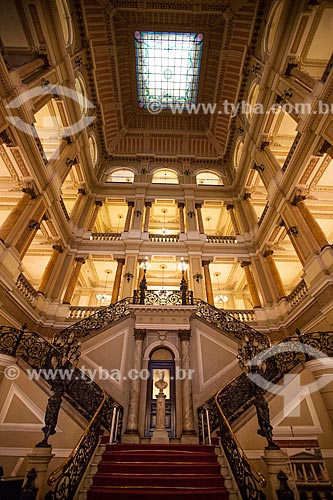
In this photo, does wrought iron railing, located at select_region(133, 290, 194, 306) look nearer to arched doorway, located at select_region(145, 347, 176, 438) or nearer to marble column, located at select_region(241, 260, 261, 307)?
arched doorway, located at select_region(145, 347, 176, 438)

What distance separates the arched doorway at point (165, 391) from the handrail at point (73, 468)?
3054 millimetres

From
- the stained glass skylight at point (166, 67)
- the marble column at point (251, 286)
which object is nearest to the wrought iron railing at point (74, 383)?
the marble column at point (251, 286)

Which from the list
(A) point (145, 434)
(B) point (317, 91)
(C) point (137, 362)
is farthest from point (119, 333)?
(B) point (317, 91)

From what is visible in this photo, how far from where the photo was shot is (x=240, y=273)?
16.3 meters

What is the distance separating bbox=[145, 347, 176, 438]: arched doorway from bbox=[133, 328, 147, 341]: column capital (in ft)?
2.25

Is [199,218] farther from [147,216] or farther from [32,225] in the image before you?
[32,225]

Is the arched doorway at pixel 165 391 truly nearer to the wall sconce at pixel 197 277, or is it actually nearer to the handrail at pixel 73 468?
the handrail at pixel 73 468

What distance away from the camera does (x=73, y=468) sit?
170 inches

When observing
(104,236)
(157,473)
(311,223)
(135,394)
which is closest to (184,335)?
(135,394)

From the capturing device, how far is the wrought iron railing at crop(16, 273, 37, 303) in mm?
9209

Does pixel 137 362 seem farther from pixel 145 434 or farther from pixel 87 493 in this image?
pixel 87 493

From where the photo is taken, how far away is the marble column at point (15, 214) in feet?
28.8

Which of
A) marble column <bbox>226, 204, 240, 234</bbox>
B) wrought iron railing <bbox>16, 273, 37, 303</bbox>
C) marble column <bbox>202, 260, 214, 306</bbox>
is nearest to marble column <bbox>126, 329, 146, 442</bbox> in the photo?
marble column <bbox>202, 260, 214, 306</bbox>

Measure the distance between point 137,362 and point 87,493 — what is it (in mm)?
4180
